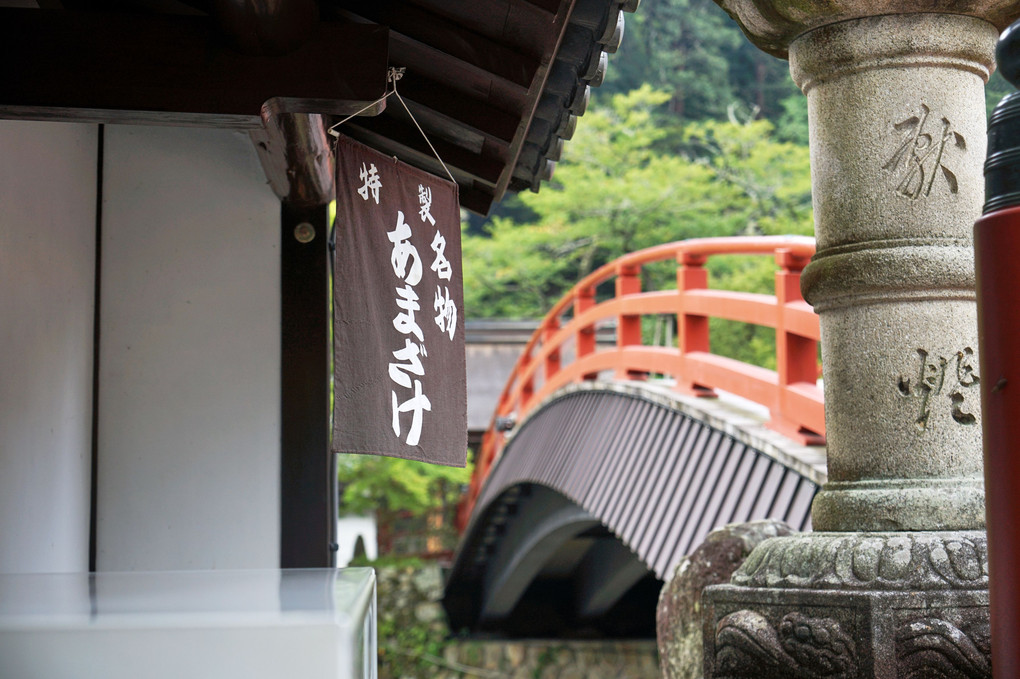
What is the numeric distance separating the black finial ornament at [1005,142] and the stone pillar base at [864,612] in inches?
46.8

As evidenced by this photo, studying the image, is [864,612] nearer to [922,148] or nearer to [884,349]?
[884,349]

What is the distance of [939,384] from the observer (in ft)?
10.2

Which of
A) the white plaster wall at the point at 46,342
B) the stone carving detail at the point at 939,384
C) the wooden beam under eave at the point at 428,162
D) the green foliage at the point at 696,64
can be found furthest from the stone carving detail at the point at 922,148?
the green foliage at the point at 696,64

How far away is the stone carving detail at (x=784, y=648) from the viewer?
9.31 ft

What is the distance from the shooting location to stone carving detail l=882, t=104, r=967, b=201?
3.20 m

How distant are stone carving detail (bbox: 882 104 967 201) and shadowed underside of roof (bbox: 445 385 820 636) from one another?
8.41ft

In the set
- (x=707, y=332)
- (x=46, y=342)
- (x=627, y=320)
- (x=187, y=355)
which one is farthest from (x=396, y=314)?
(x=627, y=320)

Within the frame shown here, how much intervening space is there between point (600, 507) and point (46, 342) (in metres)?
5.91

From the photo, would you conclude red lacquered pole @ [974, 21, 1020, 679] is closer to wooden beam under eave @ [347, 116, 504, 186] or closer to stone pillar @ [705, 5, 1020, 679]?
stone pillar @ [705, 5, 1020, 679]

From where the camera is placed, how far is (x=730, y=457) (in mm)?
6781

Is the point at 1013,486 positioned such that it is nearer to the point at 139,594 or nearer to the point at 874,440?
the point at 874,440

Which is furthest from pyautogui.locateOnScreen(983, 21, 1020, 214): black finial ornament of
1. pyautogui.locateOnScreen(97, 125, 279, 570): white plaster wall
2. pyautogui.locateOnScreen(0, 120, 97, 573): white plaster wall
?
pyautogui.locateOnScreen(97, 125, 279, 570): white plaster wall

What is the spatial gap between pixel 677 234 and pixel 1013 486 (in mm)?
16592

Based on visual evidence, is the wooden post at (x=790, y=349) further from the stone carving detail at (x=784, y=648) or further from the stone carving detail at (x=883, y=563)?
the stone carving detail at (x=784, y=648)
